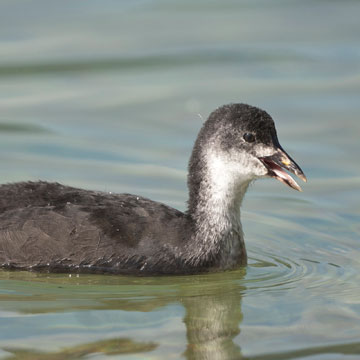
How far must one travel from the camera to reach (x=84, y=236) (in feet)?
32.3

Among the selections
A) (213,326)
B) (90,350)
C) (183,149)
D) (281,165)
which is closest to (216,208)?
(281,165)

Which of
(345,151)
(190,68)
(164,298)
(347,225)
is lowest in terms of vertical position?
(164,298)

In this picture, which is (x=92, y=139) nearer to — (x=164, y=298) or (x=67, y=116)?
(x=67, y=116)

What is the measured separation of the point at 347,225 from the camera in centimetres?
1152

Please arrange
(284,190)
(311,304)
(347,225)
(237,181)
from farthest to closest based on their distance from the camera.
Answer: (284,190), (347,225), (237,181), (311,304)

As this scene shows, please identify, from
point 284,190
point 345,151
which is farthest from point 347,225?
point 345,151

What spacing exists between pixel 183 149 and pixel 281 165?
11.2 ft

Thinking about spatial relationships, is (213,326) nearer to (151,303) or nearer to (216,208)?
→ (151,303)

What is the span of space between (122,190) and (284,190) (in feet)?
6.16

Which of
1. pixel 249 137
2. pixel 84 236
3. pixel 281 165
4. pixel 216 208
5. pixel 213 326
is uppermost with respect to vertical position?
pixel 249 137

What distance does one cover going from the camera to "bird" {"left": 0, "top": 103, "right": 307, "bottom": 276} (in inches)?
388

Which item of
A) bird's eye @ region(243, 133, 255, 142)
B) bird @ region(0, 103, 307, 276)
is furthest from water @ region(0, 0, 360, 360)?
bird's eye @ region(243, 133, 255, 142)

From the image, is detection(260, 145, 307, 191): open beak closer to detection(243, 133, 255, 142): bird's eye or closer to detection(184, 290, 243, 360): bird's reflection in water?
detection(243, 133, 255, 142): bird's eye

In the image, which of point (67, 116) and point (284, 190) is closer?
point (284, 190)
